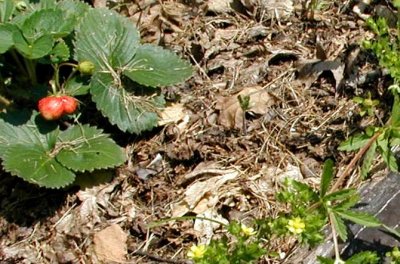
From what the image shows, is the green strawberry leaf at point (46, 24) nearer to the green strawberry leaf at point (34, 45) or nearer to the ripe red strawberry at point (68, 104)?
the green strawberry leaf at point (34, 45)

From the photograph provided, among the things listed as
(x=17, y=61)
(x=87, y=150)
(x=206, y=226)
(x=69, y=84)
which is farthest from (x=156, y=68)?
(x=206, y=226)

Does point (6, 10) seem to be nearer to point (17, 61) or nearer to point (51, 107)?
point (17, 61)

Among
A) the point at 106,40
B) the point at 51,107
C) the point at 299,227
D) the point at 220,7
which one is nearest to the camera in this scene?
the point at 299,227

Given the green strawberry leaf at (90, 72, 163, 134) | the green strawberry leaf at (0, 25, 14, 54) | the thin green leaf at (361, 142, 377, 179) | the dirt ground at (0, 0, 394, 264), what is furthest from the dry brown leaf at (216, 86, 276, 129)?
the green strawberry leaf at (0, 25, 14, 54)

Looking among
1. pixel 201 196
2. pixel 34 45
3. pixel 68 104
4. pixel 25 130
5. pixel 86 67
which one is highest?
pixel 34 45

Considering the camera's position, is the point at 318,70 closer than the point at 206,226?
No

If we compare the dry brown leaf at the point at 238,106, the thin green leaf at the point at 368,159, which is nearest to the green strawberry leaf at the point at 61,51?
the dry brown leaf at the point at 238,106
